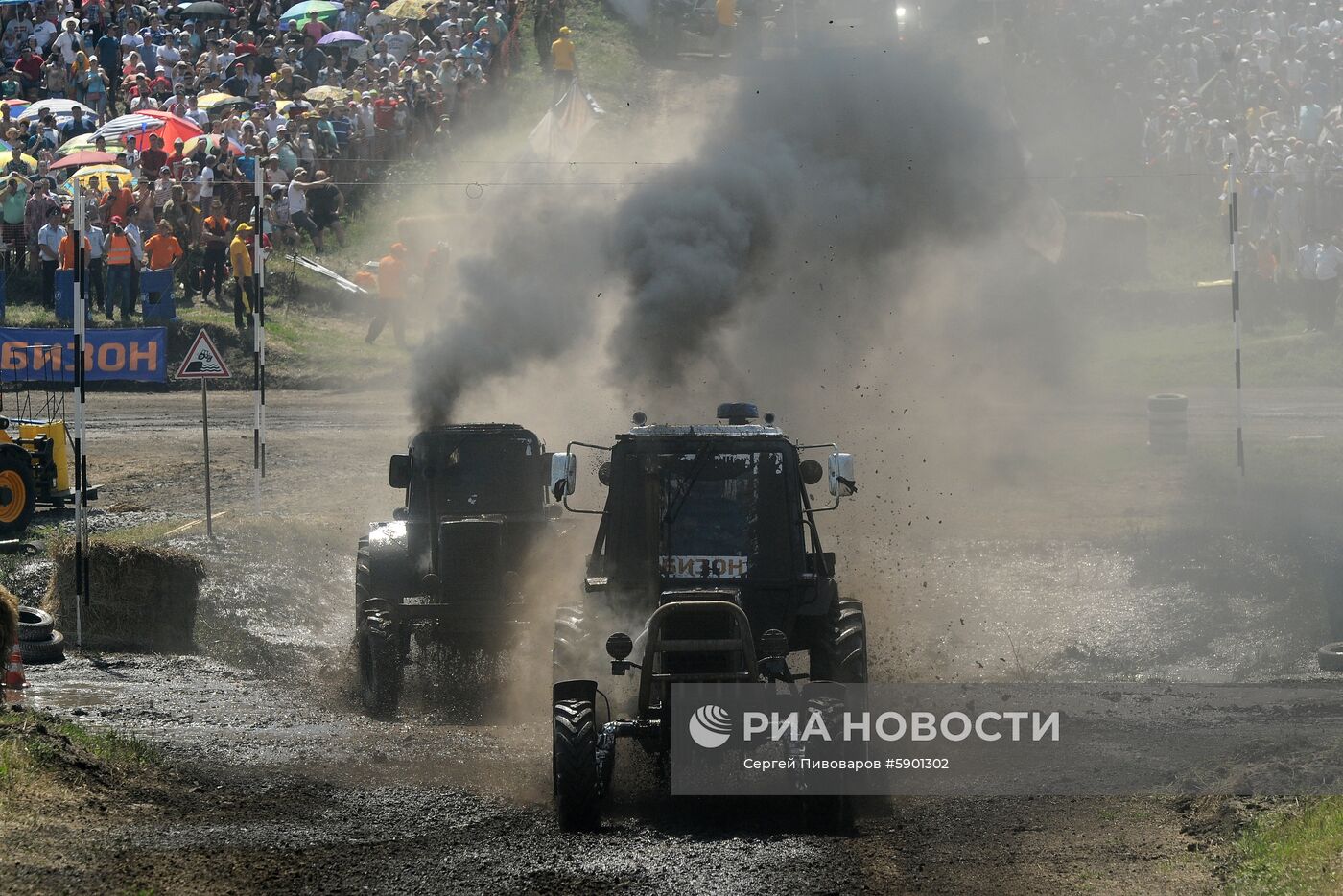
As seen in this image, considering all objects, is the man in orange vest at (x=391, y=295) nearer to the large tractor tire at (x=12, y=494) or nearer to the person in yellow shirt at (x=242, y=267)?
the person in yellow shirt at (x=242, y=267)

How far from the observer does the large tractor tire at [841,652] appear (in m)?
11.2

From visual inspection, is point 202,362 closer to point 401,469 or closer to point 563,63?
point 401,469

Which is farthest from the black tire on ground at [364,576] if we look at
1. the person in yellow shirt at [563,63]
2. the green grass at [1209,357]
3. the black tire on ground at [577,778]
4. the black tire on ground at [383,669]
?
the green grass at [1209,357]

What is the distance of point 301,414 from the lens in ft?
88.3

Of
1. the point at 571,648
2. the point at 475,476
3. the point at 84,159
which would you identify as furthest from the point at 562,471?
the point at 84,159

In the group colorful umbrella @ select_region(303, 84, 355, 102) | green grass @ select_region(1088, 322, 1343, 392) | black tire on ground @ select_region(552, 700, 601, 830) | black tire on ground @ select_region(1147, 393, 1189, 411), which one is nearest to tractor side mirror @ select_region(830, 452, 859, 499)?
black tire on ground @ select_region(552, 700, 601, 830)

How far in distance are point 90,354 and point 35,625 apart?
389 inches

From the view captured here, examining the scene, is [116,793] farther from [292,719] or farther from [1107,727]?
[1107,727]

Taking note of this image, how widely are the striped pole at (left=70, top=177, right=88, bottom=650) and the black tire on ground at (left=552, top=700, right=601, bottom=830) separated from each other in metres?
7.58

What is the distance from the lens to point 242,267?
1070 inches

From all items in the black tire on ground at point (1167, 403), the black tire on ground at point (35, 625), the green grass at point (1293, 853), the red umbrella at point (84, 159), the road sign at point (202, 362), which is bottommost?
the green grass at point (1293, 853)

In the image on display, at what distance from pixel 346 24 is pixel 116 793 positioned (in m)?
27.4

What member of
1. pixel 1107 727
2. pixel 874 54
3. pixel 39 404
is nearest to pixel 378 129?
pixel 39 404

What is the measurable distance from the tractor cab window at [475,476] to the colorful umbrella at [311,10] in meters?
21.0
